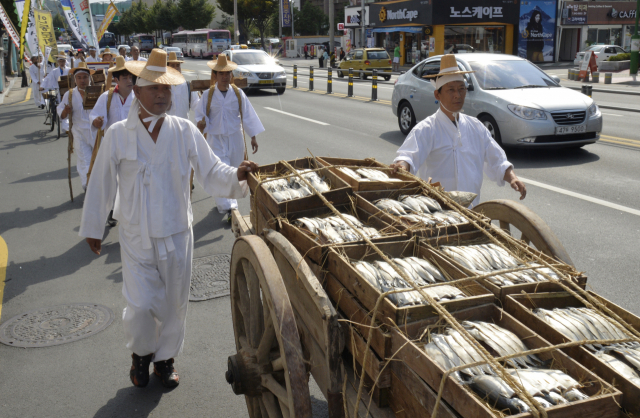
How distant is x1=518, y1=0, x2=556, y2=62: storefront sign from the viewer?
145 ft

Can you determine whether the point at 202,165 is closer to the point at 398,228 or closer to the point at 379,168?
the point at 379,168

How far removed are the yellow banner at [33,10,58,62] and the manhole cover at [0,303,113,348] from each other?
1754cm

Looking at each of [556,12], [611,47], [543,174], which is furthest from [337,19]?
[543,174]

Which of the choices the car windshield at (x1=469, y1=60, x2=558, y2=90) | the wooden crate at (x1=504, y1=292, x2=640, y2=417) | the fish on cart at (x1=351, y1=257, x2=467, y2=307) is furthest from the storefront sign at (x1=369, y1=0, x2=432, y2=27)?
the wooden crate at (x1=504, y1=292, x2=640, y2=417)

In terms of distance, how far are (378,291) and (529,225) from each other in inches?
56.1

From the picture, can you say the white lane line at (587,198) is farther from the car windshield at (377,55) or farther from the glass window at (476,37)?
the glass window at (476,37)

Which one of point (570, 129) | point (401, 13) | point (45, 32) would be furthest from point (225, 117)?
point (401, 13)

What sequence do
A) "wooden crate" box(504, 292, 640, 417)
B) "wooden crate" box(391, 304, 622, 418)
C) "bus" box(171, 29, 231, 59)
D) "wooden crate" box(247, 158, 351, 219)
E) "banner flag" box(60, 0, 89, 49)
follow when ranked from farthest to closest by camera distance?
"bus" box(171, 29, 231, 59) → "banner flag" box(60, 0, 89, 49) → "wooden crate" box(247, 158, 351, 219) → "wooden crate" box(504, 292, 640, 417) → "wooden crate" box(391, 304, 622, 418)

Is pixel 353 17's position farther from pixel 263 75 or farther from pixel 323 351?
pixel 323 351

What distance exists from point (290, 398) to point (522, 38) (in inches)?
1834

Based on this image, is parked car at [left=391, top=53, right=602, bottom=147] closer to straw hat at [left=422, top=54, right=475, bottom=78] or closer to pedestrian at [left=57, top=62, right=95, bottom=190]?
pedestrian at [left=57, top=62, right=95, bottom=190]

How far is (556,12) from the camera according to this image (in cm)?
4553

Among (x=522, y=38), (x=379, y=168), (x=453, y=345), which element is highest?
(x=522, y=38)

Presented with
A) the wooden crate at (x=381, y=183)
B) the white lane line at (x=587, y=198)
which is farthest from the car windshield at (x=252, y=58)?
the wooden crate at (x=381, y=183)
